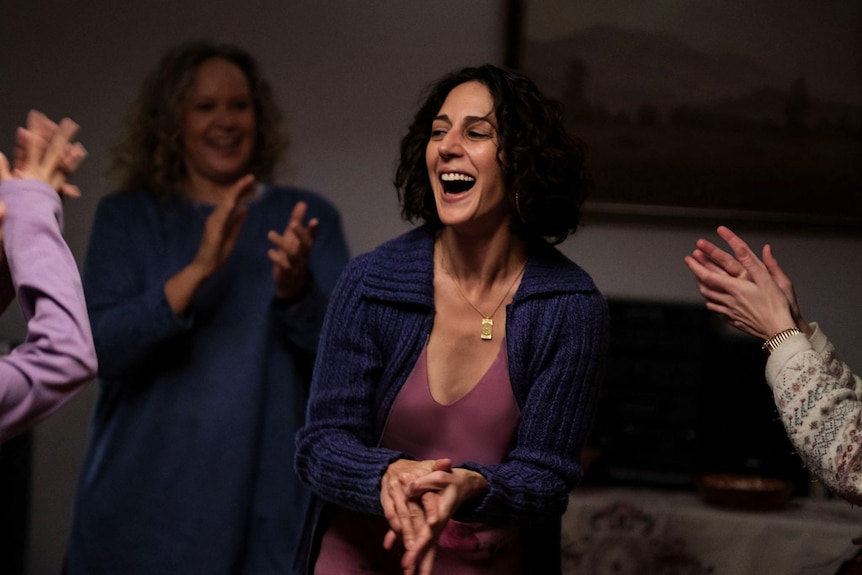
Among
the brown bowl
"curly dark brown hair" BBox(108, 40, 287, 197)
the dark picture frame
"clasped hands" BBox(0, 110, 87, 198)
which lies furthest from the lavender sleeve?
the dark picture frame

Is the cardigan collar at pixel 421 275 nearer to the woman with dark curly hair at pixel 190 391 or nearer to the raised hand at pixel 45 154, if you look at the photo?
the raised hand at pixel 45 154

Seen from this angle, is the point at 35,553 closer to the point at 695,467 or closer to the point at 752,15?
the point at 695,467

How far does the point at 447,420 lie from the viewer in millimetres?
1865

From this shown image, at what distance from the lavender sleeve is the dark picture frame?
205cm

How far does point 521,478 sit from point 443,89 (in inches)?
28.3

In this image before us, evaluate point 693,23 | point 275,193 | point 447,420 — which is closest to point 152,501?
point 275,193

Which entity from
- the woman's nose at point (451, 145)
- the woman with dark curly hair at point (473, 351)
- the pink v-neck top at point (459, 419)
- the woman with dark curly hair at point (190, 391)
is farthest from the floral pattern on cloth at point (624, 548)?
the woman's nose at point (451, 145)

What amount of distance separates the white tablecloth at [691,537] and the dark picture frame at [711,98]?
0.92 m

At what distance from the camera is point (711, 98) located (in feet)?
10.6

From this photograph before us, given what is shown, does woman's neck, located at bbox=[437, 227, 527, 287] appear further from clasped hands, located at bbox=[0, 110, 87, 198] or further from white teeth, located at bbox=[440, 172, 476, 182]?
clasped hands, located at bbox=[0, 110, 87, 198]

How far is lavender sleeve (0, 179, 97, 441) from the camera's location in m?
1.38

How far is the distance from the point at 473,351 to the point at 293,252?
816mm

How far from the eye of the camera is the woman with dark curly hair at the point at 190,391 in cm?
266

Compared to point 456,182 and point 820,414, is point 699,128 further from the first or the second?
point 820,414
